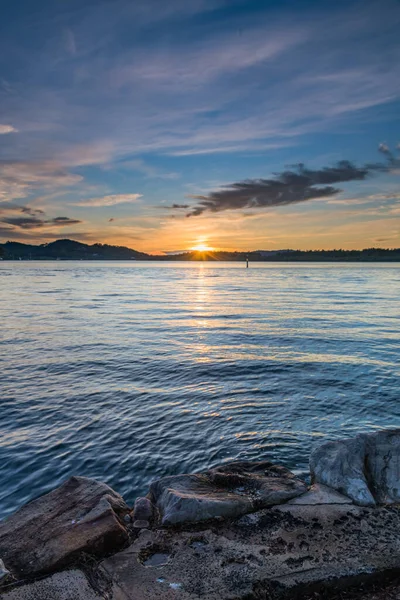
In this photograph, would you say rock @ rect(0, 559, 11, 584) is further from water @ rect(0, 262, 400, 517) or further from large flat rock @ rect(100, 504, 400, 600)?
water @ rect(0, 262, 400, 517)

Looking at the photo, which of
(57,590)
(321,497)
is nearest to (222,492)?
(321,497)

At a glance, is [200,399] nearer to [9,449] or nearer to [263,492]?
[9,449]

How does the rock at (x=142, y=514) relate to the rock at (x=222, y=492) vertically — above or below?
→ below

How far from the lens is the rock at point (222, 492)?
6.57 metres

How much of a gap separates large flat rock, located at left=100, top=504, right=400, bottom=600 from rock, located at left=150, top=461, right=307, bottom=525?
23 cm

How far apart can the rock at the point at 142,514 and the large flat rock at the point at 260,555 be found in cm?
31

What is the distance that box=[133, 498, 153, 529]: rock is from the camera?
6652 mm

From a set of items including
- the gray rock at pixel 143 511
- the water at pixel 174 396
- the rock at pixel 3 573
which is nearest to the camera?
the rock at pixel 3 573

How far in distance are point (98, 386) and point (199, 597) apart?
1199 centimetres

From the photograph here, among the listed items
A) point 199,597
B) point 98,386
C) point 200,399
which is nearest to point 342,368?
point 200,399

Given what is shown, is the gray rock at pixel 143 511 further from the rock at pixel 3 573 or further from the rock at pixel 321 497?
the rock at pixel 321 497

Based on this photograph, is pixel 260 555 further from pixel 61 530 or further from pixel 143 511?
pixel 61 530

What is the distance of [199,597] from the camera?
191 inches

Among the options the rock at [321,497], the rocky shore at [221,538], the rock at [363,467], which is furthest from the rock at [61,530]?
the rock at [363,467]
